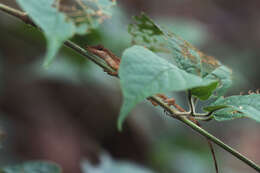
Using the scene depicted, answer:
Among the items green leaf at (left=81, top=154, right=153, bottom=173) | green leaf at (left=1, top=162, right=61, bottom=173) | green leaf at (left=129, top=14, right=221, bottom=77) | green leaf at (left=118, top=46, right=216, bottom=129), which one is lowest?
green leaf at (left=1, top=162, right=61, bottom=173)

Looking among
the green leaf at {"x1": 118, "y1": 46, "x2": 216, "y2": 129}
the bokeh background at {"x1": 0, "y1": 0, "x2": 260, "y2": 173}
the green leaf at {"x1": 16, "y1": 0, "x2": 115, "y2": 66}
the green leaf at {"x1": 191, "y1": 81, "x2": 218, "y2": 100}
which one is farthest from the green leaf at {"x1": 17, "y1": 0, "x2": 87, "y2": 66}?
the bokeh background at {"x1": 0, "y1": 0, "x2": 260, "y2": 173}

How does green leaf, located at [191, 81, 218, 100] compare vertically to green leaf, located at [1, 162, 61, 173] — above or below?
above

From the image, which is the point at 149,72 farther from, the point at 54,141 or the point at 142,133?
the point at 54,141

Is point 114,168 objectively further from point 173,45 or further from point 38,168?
point 173,45

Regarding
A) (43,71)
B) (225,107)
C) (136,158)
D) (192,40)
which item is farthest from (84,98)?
(225,107)

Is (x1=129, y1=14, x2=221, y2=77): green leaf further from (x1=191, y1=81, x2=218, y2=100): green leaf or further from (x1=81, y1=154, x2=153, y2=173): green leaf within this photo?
(x1=81, y1=154, x2=153, y2=173): green leaf

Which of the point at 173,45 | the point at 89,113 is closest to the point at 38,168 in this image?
the point at 173,45

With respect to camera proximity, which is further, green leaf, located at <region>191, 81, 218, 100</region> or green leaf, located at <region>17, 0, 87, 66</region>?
green leaf, located at <region>191, 81, 218, 100</region>

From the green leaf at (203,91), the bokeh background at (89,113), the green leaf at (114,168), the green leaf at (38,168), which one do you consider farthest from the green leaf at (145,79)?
the bokeh background at (89,113)
